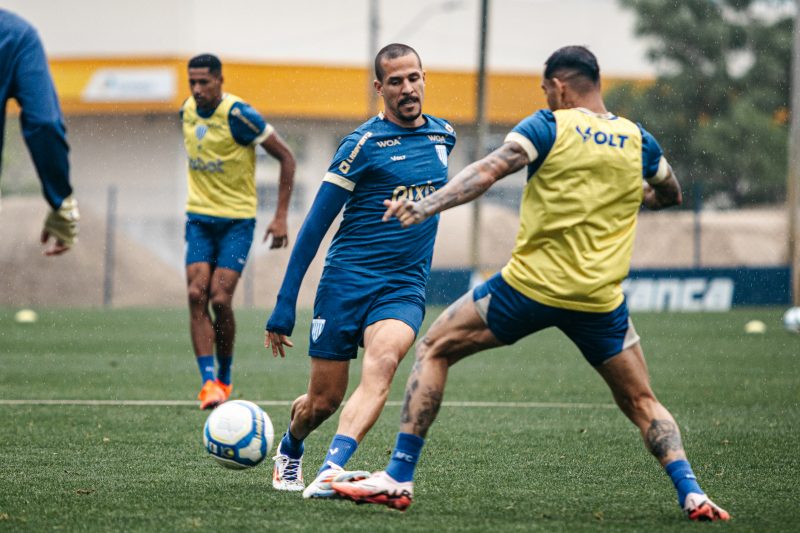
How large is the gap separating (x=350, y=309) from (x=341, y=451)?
70 cm

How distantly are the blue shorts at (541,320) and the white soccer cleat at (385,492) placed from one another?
2.59ft

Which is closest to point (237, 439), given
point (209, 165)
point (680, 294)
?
point (209, 165)

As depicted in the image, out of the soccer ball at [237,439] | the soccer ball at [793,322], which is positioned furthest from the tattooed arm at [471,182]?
the soccer ball at [793,322]

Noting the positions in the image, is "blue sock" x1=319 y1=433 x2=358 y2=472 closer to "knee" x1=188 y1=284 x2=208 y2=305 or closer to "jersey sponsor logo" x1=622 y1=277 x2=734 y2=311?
"knee" x1=188 y1=284 x2=208 y2=305

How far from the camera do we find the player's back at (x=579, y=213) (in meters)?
5.67

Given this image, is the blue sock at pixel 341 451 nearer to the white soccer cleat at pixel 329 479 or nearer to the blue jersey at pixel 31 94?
the white soccer cleat at pixel 329 479

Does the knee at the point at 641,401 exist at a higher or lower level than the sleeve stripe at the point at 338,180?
lower

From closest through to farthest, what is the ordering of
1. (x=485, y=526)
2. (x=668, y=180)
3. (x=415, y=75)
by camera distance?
(x=485, y=526) < (x=668, y=180) < (x=415, y=75)

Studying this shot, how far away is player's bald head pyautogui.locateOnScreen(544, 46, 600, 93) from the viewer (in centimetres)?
575

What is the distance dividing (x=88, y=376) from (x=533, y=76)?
2982 centimetres

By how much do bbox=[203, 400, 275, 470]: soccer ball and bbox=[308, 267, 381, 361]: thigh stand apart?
0.48 metres

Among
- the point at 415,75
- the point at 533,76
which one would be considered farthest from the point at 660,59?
the point at 415,75

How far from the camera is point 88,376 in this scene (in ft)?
41.0

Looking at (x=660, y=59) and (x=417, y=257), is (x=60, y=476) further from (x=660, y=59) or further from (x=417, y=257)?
(x=660, y=59)
